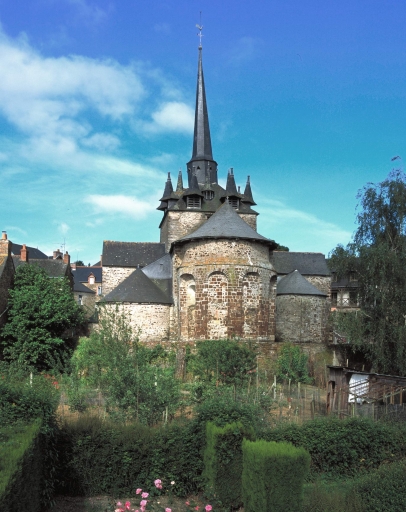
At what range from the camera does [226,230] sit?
29.0 meters

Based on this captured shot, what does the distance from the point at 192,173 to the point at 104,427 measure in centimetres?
3472

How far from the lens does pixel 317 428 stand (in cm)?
1391

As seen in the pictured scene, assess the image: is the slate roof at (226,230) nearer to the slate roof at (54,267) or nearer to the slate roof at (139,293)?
the slate roof at (139,293)

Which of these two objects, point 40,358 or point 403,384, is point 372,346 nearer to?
point 403,384

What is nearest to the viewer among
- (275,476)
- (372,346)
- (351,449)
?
(275,476)

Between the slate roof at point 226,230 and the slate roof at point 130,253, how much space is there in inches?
570

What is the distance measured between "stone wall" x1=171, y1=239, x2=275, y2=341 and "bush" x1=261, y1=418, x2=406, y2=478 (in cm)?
1393

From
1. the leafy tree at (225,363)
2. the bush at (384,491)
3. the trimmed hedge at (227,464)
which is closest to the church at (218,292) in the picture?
the leafy tree at (225,363)

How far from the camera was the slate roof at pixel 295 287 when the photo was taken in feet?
116

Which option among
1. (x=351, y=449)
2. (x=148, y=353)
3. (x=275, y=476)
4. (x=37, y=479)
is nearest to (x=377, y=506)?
(x=275, y=476)

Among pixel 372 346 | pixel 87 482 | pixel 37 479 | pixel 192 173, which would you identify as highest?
pixel 192 173

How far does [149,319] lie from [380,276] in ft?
42.3

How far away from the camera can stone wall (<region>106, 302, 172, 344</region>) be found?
3120 centimetres

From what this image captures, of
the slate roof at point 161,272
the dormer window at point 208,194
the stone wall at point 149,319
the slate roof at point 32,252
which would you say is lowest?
the stone wall at point 149,319
